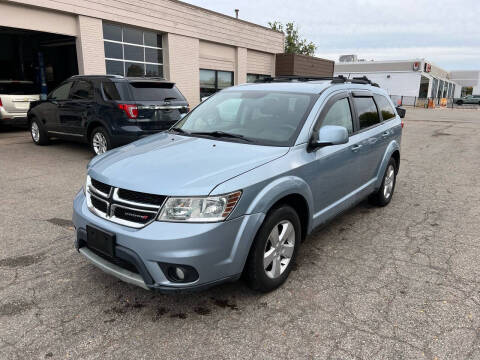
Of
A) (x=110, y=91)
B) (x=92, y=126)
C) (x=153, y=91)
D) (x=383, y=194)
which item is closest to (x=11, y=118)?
(x=92, y=126)

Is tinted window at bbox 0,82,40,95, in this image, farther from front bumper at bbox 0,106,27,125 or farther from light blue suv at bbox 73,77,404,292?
light blue suv at bbox 73,77,404,292

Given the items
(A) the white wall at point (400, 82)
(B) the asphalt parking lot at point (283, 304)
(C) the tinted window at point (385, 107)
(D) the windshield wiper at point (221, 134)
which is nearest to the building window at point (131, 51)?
(B) the asphalt parking lot at point (283, 304)

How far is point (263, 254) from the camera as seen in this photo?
290 centimetres

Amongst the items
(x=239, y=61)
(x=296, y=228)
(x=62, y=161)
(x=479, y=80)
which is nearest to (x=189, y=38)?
(x=239, y=61)

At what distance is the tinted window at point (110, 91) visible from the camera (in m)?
7.43

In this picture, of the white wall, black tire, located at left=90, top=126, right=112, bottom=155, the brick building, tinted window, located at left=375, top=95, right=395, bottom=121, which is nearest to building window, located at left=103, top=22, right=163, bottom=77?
the brick building

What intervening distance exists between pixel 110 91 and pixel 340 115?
517 centimetres

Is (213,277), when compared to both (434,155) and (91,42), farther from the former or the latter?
(91,42)

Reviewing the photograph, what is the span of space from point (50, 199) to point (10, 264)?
6.83 ft

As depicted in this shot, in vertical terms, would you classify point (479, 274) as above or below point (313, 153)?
below

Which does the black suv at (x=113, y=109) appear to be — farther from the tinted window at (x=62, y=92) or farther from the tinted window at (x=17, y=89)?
the tinted window at (x=17, y=89)

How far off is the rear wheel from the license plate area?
25.4 ft

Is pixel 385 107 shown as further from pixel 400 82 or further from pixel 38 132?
pixel 400 82

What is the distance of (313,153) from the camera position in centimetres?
342
